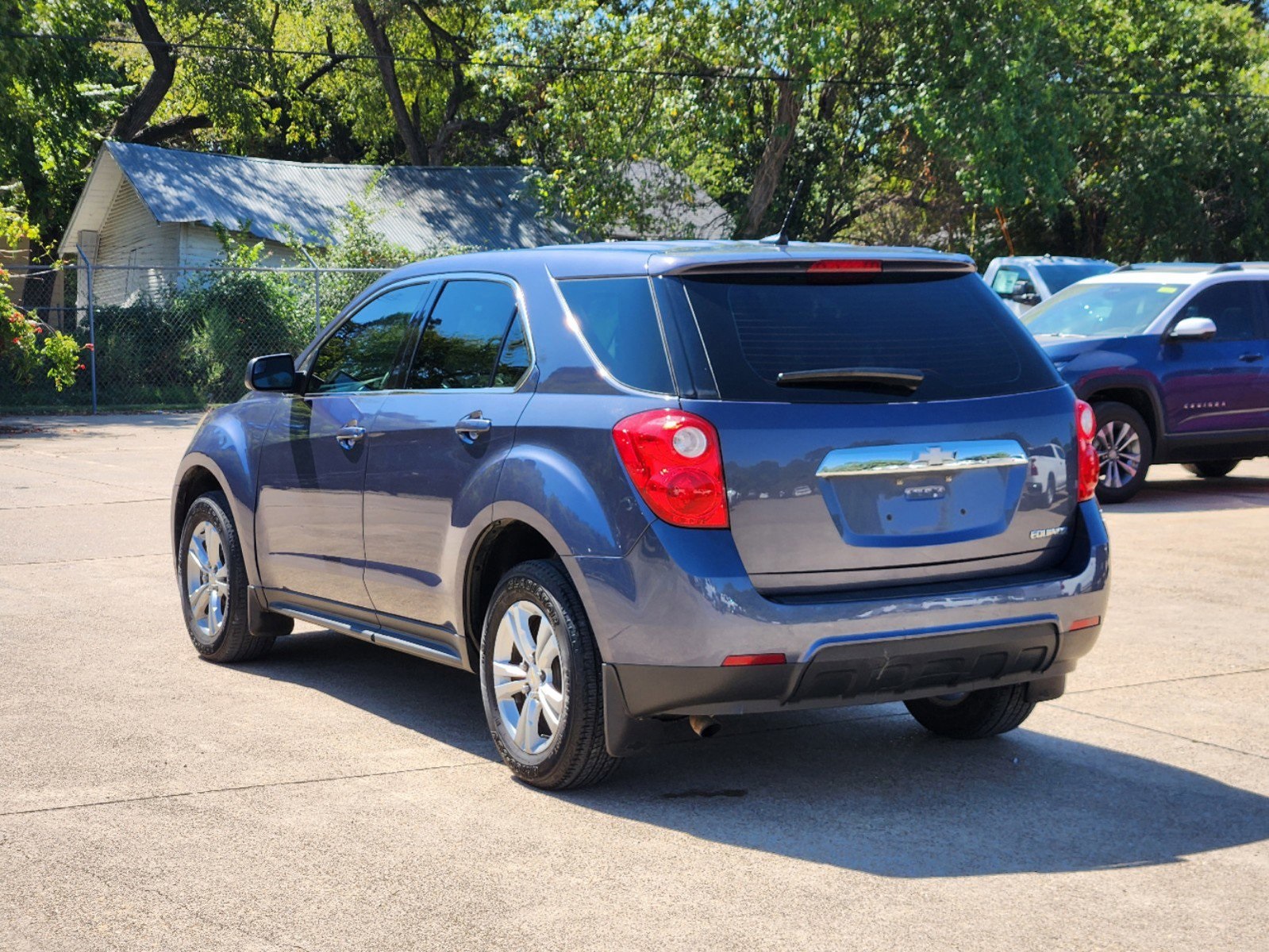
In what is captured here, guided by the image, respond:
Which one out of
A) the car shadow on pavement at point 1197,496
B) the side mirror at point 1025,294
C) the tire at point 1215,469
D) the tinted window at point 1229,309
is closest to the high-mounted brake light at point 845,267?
the car shadow on pavement at point 1197,496

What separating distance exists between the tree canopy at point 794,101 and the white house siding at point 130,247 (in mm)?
2346

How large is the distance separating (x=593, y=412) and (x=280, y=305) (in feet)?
76.3

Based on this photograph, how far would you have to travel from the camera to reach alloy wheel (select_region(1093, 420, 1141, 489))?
13898mm

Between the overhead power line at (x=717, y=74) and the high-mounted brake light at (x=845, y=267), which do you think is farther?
the overhead power line at (x=717, y=74)

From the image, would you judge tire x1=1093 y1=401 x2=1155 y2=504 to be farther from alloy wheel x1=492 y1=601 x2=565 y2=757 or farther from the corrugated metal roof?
the corrugated metal roof

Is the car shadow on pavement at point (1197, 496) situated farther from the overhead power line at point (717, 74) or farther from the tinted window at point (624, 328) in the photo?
the overhead power line at point (717, 74)

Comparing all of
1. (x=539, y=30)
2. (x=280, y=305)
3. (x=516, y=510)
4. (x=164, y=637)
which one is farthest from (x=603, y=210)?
(x=516, y=510)

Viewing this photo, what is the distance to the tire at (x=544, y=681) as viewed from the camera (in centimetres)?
501

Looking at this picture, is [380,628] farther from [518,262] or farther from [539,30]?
[539,30]

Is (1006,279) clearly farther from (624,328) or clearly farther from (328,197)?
(624,328)

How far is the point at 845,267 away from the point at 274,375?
2652 mm

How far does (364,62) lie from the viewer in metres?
48.2

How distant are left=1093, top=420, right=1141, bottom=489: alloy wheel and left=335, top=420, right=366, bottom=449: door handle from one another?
9117 mm

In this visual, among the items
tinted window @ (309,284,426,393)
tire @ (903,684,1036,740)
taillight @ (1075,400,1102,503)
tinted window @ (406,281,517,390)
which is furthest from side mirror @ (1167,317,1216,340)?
tinted window @ (406,281,517,390)
